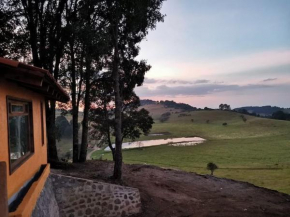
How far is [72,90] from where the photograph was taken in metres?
19.7

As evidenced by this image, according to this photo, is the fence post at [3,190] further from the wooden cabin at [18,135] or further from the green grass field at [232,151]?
the green grass field at [232,151]

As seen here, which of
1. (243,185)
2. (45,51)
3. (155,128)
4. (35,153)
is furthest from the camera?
(155,128)

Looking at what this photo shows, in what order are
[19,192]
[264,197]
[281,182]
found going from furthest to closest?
[281,182] → [264,197] → [19,192]

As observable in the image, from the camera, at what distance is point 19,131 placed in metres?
7.28

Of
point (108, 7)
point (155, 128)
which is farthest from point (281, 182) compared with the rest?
point (155, 128)

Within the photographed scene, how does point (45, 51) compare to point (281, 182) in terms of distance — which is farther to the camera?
point (281, 182)

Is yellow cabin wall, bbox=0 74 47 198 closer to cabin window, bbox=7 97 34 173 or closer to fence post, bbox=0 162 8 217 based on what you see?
cabin window, bbox=7 97 34 173

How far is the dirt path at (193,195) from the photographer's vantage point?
12.6 metres

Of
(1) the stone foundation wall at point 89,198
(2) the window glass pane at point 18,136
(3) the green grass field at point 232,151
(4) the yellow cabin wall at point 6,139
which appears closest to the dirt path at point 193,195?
(1) the stone foundation wall at point 89,198

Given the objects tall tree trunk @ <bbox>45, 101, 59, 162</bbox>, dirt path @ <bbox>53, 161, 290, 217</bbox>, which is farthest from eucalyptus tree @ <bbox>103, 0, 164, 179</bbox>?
tall tree trunk @ <bbox>45, 101, 59, 162</bbox>

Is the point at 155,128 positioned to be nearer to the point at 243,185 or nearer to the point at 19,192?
the point at 243,185

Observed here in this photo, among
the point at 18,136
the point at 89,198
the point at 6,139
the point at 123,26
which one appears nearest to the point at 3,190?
the point at 6,139

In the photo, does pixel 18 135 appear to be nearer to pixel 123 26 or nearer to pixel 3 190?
pixel 3 190

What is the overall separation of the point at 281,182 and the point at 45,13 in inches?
1009
